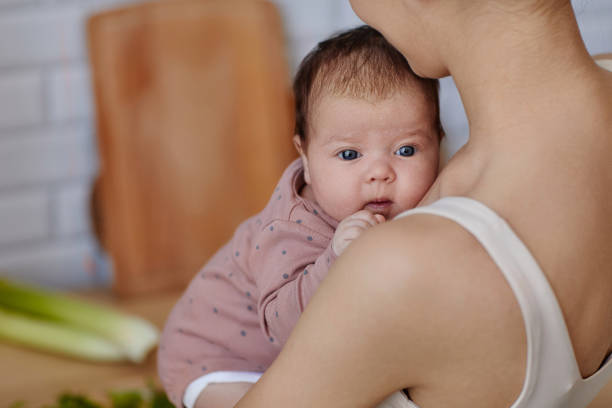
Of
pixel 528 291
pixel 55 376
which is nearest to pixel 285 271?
pixel 528 291

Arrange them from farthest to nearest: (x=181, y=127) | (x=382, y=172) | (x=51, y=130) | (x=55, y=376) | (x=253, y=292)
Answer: (x=51, y=130), (x=181, y=127), (x=55, y=376), (x=253, y=292), (x=382, y=172)

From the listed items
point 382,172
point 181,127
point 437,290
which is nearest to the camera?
point 437,290

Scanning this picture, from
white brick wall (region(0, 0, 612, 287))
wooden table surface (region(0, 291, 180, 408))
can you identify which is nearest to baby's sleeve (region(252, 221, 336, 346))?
wooden table surface (region(0, 291, 180, 408))

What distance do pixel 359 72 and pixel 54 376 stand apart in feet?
A: 2.96

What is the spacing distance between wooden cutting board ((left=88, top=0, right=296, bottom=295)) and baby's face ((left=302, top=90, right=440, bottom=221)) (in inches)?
29.9

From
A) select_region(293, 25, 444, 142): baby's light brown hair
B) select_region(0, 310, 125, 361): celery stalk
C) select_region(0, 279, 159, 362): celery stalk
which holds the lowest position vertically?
select_region(0, 310, 125, 361): celery stalk

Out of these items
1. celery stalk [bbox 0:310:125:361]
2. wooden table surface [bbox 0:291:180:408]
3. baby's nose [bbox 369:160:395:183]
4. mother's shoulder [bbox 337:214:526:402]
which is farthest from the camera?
celery stalk [bbox 0:310:125:361]

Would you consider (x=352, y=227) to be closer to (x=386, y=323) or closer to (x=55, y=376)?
(x=386, y=323)

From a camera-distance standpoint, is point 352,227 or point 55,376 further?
point 55,376

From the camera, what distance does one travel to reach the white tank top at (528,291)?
453 millimetres

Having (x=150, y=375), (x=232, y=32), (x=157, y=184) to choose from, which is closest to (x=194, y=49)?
(x=232, y=32)

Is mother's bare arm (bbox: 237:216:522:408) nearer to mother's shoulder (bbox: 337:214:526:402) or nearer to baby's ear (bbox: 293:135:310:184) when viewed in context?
mother's shoulder (bbox: 337:214:526:402)

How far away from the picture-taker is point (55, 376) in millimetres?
1219

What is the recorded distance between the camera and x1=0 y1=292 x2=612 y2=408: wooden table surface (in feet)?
3.81
